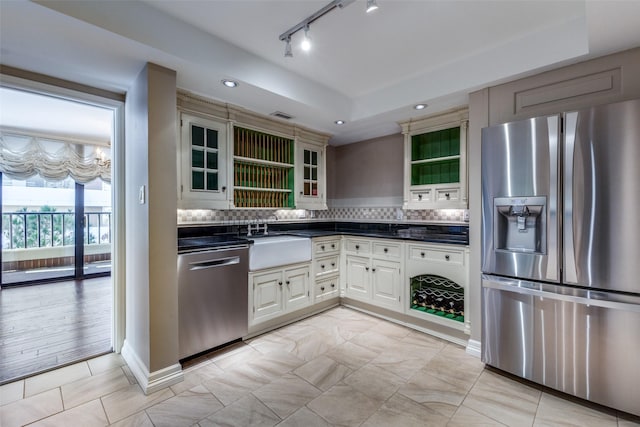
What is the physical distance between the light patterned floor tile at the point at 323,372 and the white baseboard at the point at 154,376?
2.88 feet

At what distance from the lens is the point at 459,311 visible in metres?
A: 2.75

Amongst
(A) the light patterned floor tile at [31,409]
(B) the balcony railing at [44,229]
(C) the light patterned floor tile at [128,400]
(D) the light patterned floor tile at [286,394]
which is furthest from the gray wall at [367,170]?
(B) the balcony railing at [44,229]

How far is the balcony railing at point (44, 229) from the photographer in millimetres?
4656

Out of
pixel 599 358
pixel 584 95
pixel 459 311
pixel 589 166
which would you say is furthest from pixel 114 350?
pixel 584 95

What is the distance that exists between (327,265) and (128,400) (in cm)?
218

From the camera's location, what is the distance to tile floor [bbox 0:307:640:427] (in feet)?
5.53

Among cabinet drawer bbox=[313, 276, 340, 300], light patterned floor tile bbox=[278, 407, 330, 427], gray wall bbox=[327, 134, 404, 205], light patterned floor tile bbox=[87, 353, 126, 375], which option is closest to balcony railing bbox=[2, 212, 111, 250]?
light patterned floor tile bbox=[87, 353, 126, 375]

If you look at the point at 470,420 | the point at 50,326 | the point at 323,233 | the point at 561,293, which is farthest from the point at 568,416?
the point at 50,326

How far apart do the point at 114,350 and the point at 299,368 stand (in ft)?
5.50

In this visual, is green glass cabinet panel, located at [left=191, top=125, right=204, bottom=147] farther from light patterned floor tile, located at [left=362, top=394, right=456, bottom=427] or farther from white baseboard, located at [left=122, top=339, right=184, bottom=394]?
light patterned floor tile, located at [left=362, top=394, right=456, bottom=427]

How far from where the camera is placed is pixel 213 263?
7.79ft

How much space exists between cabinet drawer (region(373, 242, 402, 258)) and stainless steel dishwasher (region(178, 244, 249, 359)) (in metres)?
1.46

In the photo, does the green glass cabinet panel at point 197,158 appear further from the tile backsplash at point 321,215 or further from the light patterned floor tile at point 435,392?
the light patterned floor tile at point 435,392

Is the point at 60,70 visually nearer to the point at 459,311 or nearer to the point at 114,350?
the point at 114,350
